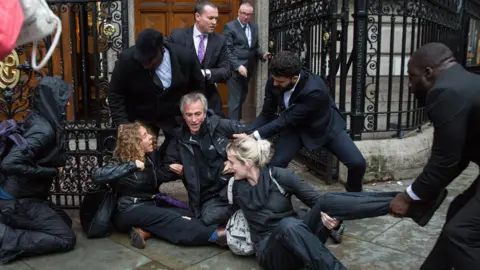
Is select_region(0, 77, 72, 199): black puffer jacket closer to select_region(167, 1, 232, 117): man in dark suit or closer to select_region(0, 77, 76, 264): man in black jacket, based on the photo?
select_region(0, 77, 76, 264): man in black jacket

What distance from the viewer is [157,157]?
15.9 feet

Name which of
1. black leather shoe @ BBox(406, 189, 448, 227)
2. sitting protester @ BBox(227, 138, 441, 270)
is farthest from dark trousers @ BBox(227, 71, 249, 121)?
black leather shoe @ BBox(406, 189, 448, 227)

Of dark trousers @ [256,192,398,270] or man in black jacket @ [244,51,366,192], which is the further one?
man in black jacket @ [244,51,366,192]

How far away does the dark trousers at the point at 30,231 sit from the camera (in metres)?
4.04

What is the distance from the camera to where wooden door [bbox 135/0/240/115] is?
7906mm

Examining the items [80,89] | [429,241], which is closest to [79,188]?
[80,89]

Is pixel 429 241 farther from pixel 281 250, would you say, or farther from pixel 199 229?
pixel 199 229

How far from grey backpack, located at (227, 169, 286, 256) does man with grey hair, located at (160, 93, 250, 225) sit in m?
0.36

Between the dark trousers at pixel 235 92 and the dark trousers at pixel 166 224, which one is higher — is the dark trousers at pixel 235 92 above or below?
above

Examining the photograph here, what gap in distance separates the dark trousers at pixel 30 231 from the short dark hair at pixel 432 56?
10.0 ft

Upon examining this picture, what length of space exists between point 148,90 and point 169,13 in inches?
144

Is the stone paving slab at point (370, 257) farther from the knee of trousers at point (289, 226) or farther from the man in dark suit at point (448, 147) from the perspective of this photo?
the man in dark suit at point (448, 147)

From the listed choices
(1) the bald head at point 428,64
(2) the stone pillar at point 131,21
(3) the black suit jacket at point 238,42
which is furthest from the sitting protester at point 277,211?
(2) the stone pillar at point 131,21

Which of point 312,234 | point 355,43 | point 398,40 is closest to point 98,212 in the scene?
point 312,234
